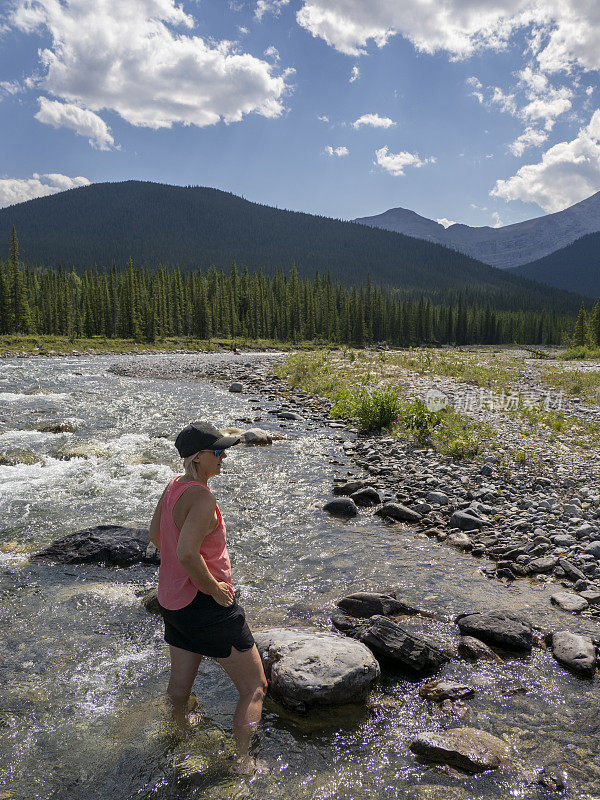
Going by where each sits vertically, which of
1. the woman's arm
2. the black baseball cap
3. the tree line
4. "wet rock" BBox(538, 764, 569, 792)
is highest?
the tree line

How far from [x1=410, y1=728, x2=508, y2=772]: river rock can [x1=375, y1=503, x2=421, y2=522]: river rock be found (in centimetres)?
573

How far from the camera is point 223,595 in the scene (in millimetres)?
4160

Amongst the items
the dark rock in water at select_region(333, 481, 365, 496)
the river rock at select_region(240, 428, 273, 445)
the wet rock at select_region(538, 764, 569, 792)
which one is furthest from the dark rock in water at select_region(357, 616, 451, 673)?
the river rock at select_region(240, 428, 273, 445)

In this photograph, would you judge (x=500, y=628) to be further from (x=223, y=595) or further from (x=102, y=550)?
(x=102, y=550)

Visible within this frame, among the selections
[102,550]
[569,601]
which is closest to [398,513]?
[569,601]

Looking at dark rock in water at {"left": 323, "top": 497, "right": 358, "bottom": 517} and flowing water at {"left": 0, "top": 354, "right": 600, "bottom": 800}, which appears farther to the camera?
dark rock in water at {"left": 323, "top": 497, "right": 358, "bottom": 517}

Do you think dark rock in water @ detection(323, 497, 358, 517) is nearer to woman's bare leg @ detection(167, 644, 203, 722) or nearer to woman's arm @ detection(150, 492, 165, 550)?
woman's bare leg @ detection(167, 644, 203, 722)

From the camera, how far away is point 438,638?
6191 mm

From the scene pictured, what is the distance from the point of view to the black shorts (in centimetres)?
425

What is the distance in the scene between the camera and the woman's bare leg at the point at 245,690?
4.50 m

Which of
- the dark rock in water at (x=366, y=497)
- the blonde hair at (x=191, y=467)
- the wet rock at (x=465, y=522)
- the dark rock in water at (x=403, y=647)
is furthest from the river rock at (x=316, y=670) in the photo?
the dark rock in water at (x=366, y=497)

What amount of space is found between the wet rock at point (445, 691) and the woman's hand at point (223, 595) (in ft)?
8.79

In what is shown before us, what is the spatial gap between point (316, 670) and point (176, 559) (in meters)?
2.13

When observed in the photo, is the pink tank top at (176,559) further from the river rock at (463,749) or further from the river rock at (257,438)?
the river rock at (257,438)
